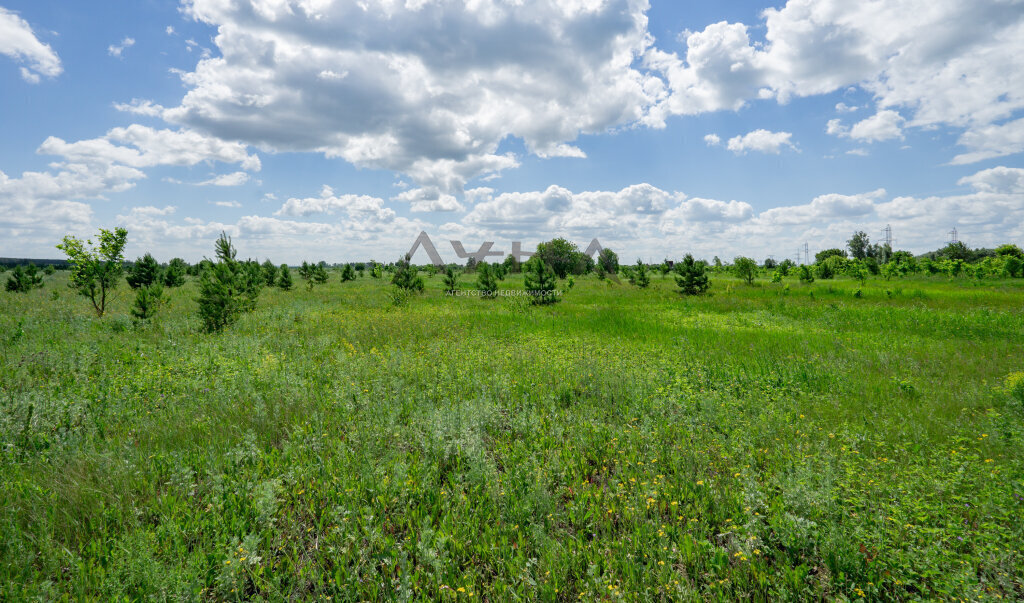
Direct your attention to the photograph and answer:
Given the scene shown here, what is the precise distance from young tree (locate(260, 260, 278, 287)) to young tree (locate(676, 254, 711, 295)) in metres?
46.6

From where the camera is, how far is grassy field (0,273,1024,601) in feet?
11.4

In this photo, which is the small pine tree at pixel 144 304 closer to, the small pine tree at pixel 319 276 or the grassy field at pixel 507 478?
the grassy field at pixel 507 478

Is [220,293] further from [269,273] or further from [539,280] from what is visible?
[269,273]

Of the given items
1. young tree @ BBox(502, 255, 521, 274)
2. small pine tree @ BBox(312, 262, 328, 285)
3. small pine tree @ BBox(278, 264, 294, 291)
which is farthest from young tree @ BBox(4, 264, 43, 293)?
young tree @ BBox(502, 255, 521, 274)

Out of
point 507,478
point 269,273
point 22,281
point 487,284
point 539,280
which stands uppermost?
point 269,273

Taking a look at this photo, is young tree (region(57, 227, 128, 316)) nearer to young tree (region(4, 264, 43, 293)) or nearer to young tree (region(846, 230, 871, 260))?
young tree (region(4, 264, 43, 293))

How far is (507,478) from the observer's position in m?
4.80

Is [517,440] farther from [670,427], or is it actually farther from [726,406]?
[726,406]

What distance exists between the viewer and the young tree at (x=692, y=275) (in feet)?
108

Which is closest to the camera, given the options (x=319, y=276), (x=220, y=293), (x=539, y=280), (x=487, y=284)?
(x=220, y=293)

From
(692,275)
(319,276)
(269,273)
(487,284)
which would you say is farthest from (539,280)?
(269,273)

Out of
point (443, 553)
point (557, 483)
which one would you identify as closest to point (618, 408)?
point (557, 483)


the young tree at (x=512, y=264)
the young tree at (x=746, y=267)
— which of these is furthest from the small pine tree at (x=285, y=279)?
the young tree at (x=746, y=267)

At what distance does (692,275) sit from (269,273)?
49101mm
